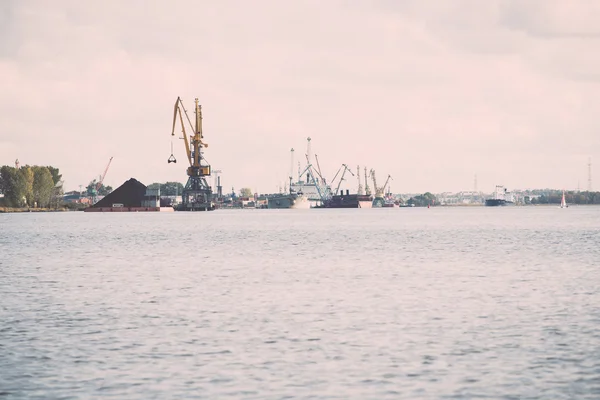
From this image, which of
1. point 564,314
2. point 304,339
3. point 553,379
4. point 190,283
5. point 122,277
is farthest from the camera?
point 122,277

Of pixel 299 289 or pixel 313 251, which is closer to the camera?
pixel 299 289

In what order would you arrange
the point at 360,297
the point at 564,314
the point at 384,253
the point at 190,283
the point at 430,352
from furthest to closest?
the point at 384,253 → the point at 190,283 → the point at 360,297 → the point at 564,314 → the point at 430,352

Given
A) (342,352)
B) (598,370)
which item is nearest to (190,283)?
(342,352)

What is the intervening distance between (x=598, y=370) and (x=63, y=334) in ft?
44.1

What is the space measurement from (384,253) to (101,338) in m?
38.8

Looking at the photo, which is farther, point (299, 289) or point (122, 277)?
point (122, 277)

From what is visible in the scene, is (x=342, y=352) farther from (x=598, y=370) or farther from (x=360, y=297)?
(x=360, y=297)

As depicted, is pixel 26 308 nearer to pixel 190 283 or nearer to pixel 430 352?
pixel 190 283

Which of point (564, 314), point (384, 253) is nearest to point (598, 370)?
point (564, 314)

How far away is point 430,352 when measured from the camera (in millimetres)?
20047

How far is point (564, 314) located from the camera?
26500mm

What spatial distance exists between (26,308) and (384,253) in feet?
113

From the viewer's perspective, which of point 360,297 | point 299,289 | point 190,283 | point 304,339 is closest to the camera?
point 304,339

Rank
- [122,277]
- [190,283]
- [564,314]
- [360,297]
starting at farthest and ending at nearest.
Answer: [122,277] → [190,283] → [360,297] → [564,314]
